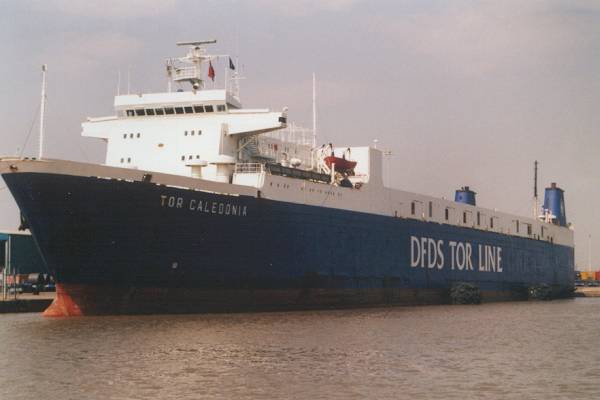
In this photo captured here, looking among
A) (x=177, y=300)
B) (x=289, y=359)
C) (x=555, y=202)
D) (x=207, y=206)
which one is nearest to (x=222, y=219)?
(x=207, y=206)

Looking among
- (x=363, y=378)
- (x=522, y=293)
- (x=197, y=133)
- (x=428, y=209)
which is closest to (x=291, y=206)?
(x=197, y=133)

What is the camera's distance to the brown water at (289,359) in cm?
1545

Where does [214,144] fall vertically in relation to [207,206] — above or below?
above

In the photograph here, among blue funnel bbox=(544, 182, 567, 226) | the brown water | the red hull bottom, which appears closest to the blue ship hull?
the red hull bottom

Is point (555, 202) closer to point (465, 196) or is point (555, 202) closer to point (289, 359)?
point (465, 196)

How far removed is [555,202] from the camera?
66562mm

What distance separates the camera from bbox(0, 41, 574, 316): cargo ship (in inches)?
1076

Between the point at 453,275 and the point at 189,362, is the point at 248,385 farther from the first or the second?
the point at 453,275

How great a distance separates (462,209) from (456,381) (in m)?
34.0

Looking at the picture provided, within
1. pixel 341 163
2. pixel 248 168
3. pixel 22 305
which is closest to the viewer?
pixel 22 305

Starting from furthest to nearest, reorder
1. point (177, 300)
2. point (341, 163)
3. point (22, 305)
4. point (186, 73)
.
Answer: point (341, 163), point (186, 73), point (22, 305), point (177, 300)

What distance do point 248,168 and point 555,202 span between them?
1574 inches

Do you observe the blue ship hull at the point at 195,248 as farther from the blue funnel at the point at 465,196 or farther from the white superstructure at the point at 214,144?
the blue funnel at the point at 465,196

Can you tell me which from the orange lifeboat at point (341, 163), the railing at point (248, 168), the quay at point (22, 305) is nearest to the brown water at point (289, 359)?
the quay at point (22, 305)
